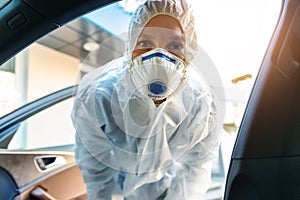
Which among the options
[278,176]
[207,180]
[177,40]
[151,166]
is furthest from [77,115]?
[278,176]

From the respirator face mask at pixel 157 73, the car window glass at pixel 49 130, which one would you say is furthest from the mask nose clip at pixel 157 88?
the car window glass at pixel 49 130

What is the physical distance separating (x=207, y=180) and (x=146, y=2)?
2.80 feet

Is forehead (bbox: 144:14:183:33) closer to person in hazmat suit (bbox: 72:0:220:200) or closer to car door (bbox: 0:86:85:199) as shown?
person in hazmat suit (bbox: 72:0:220:200)

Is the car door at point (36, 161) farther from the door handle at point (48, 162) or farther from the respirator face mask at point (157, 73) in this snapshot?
the respirator face mask at point (157, 73)

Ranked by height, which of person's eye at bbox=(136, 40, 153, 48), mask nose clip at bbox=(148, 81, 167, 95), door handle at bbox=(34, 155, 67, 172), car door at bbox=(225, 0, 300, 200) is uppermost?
person's eye at bbox=(136, 40, 153, 48)

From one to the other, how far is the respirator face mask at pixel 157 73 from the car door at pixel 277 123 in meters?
0.35

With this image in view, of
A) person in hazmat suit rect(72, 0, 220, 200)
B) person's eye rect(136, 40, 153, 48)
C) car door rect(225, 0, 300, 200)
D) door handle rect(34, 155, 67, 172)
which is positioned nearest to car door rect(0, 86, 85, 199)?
door handle rect(34, 155, 67, 172)

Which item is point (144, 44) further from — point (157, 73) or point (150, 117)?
point (150, 117)

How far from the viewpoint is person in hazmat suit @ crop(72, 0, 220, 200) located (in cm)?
113

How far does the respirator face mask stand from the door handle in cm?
121

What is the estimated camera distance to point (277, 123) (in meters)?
0.73

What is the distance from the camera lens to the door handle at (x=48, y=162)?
207 cm

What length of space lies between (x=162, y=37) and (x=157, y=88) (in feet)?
0.60

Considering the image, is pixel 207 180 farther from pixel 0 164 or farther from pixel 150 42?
pixel 0 164
